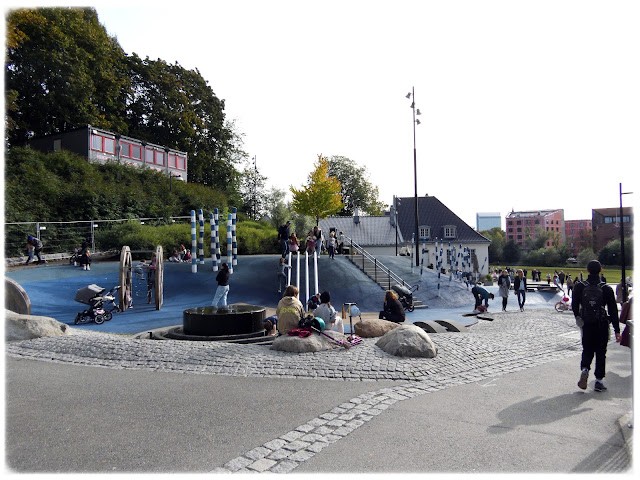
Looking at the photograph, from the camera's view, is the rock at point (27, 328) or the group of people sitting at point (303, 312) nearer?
the group of people sitting at point (303, 312)

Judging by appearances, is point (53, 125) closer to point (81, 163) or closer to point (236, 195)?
point (81, 163)

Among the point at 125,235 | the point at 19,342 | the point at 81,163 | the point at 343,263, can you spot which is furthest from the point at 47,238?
the point at 19,342

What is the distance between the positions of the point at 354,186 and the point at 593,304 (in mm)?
67218

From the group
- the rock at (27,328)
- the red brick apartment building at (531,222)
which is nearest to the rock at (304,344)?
the rock at (27,328)

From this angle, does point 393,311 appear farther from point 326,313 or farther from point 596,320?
point 596,320

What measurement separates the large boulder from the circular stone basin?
394 cm

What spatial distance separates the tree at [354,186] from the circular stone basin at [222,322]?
61942mm

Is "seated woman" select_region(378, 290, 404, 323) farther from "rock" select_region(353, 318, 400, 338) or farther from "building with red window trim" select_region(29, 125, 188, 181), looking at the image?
"building with red window trim" select_region(29, 125, 188, 181)

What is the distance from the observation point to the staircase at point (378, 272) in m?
23.7

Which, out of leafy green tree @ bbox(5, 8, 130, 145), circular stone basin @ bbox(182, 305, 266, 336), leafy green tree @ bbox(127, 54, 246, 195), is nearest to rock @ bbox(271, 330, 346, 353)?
circular stone basin @ bbox(182, 305, 266, 336)

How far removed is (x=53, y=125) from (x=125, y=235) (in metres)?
20.1

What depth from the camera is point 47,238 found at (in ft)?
81.4

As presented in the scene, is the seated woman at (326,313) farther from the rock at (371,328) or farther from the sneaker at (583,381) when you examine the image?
the sneaker at (583,381)

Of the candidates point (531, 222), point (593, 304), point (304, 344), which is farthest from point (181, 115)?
point (531, 222)
